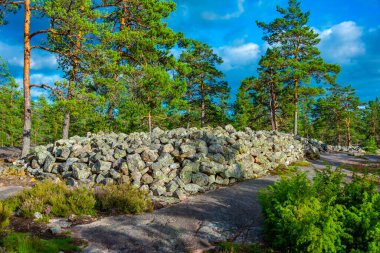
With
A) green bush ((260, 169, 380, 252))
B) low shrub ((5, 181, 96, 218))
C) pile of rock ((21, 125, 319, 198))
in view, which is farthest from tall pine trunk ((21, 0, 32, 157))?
green bush ((260, 169, 380, 252))

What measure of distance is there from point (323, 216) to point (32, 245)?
215 inches

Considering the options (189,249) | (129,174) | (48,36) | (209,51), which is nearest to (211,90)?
(209,51)

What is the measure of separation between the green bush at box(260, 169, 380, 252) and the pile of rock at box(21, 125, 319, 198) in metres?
4.71

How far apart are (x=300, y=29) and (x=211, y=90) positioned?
1207cm

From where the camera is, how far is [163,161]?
38.4 feet

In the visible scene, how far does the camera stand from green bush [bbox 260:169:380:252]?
484 centimetres

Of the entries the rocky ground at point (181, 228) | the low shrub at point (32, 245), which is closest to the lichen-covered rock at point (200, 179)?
the rocky ground at point (181, 228)

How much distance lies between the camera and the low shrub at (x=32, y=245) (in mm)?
5309

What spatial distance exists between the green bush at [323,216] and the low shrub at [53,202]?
5.24 m

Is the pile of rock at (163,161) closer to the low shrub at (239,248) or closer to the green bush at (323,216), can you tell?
the low shrub at (239,248)

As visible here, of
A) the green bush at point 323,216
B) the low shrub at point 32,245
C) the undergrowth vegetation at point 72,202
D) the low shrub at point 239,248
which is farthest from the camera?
the undergrowth vegetation at point 72,202

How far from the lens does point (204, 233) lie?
22.0 feet

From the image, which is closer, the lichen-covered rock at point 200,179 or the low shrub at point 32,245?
the low shrub at point 32,245

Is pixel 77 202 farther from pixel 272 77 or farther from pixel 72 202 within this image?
pixel 272 77
